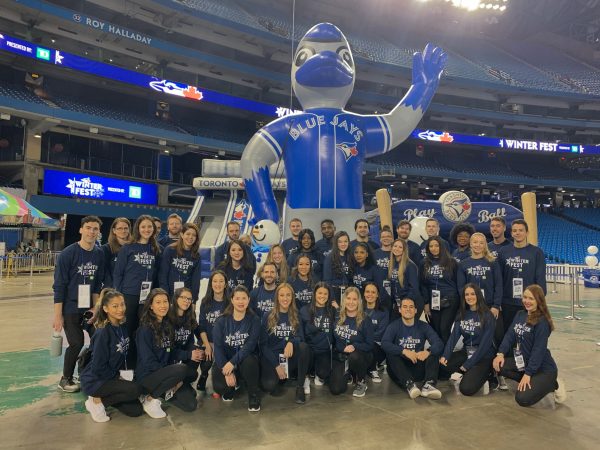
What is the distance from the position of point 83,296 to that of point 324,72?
139 inches

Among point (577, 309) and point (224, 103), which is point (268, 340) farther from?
point (224, 103)

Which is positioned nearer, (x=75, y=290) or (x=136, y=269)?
(x=75, y=290)

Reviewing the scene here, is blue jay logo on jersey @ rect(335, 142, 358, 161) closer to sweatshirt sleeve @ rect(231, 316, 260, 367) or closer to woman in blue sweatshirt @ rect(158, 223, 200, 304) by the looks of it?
woman in blue sweatshirt @ rect(158, 223, 200, 304)

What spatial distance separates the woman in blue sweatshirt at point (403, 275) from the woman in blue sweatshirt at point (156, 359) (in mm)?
1951

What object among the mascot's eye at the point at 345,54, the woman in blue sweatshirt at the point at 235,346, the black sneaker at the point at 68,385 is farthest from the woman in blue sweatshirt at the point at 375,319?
the mascot's eye at the point at 345,54

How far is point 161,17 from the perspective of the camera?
20.2 m

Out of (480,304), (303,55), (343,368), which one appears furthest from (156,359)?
(303,55)

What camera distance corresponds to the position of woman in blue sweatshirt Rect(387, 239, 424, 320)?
4.05 meters

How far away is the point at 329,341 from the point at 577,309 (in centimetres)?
744

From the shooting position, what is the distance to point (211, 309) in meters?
3.67

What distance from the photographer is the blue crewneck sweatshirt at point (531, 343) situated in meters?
3.33

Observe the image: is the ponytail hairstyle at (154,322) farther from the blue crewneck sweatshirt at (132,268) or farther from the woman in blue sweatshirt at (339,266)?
the woman in blue sweatshirt at (339,266)

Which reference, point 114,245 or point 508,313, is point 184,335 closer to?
point 114,245

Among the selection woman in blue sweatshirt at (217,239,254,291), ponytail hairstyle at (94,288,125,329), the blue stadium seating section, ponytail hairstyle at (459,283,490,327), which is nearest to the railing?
woman in blue sweatshirt at (217,239,254,291)
